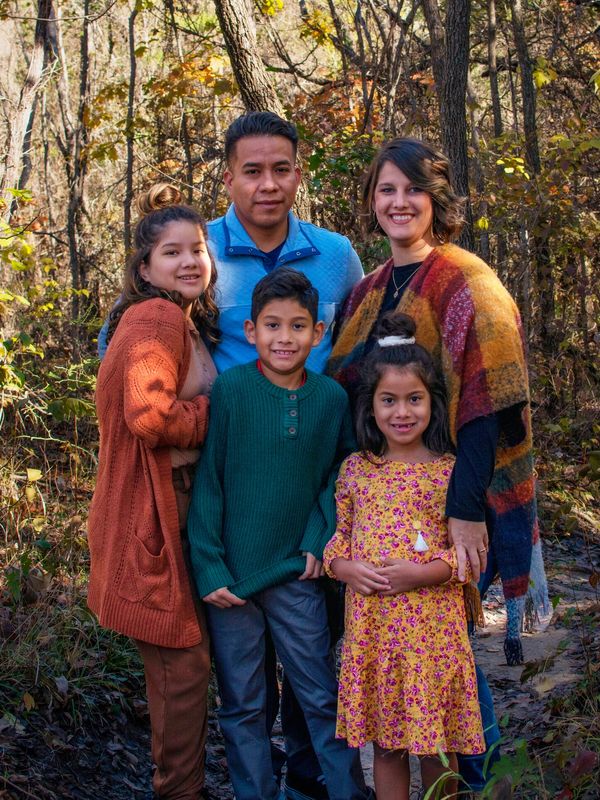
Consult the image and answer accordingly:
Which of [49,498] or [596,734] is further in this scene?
[49,498]

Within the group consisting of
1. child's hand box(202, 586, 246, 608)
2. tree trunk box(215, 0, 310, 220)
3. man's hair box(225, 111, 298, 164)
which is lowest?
child's hand box(202, 586, 246, 608)

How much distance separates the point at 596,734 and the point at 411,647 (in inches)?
39.1

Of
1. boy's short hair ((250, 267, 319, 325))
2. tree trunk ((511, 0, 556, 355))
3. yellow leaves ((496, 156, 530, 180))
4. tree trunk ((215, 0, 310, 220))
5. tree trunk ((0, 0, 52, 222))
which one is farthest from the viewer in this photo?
tree trunk ((511, 0, 556, 355))

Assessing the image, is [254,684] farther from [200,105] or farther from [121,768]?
[200,105]

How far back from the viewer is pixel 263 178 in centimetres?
345

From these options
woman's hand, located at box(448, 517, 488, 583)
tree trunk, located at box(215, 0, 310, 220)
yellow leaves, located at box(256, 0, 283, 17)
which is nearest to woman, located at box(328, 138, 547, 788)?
woman's hand, located at box(448, 517, 488, 583)

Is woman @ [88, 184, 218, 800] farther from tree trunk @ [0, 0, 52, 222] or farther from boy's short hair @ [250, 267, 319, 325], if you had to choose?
tree trunk @ [0, 0, 52, 222]

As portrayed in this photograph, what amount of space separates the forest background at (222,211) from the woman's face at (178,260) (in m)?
1.87

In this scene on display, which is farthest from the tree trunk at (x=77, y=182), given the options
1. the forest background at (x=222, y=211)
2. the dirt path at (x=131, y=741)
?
the dirt path at (x=131, y=741)

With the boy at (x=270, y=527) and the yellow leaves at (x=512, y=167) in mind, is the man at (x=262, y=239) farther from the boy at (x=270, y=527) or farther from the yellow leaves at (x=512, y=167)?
the yellow leaves at (x=512, y=167)

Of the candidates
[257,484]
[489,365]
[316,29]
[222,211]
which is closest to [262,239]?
[257,484]

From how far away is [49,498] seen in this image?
243 inches

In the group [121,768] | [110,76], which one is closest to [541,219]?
[121,768]

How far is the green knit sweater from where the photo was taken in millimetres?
3160
